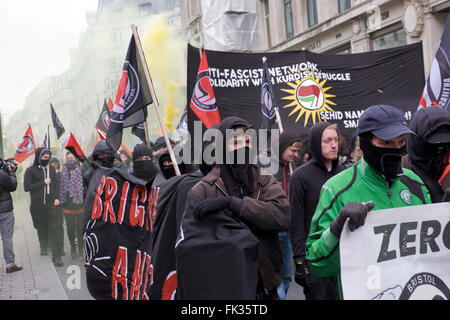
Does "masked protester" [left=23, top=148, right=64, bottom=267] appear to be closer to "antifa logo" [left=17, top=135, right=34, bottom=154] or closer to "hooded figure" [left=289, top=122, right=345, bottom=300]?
"antifa logo" [left=17, top=135, right=34, bottom=154]

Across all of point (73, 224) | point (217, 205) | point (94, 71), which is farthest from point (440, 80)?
point (94, 71)

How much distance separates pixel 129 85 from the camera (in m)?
5.62

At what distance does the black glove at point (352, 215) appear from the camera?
2053 millimetres

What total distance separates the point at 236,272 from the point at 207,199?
0.42 meters

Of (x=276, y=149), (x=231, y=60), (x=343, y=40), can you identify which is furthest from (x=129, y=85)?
(x=343, y=40)

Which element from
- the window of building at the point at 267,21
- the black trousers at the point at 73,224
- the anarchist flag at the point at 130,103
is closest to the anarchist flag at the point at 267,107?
the anarchist flag at the point at 130,103

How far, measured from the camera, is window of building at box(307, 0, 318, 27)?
19.6 metres

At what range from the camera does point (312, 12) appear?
65.4 ft

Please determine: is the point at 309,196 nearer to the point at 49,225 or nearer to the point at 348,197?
the point at 348,197

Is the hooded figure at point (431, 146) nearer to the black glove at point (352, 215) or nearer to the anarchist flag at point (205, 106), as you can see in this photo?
the black glove at point (352, 215)

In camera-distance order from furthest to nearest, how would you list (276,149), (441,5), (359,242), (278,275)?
(441,5)
(276,149)
(278,275)
(359,242)

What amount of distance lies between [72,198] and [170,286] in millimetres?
6177

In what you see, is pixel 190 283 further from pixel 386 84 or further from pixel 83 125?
pixel 83 125

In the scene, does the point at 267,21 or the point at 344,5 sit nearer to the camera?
the point at 344,5
